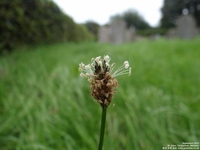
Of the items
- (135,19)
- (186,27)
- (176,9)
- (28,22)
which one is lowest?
(28,22)

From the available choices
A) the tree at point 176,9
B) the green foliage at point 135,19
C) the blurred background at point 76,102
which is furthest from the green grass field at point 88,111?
the green foliage at point 135,19

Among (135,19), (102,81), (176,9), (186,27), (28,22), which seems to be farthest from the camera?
(135,19)

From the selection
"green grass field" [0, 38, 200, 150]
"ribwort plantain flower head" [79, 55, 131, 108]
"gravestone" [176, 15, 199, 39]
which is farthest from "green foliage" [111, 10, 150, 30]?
"ribwort plantain flower head" [79, 55, 131, 108]

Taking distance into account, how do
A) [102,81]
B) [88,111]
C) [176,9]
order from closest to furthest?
[102,81]
[88,111]
[176,9]

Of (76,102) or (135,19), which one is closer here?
(76,102)

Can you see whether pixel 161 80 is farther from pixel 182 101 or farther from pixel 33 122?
pixel 33 122

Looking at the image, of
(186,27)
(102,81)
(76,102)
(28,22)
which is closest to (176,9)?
(186,27)

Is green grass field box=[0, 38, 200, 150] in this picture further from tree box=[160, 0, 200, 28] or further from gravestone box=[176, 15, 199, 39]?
tree box=[160, 0, 200, 28]

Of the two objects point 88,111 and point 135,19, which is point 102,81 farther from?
point 135,19
